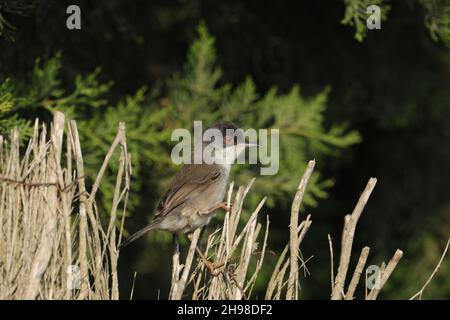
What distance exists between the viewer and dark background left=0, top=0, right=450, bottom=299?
21.3 ft

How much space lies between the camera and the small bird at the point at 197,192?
4.28 meters

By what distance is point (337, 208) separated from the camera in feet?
23.8

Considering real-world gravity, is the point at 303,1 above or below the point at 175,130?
above

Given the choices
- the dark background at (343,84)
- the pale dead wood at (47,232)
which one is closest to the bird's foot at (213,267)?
the pale dead wood at (47,232)

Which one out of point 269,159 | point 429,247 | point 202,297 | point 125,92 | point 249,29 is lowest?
point 429,247

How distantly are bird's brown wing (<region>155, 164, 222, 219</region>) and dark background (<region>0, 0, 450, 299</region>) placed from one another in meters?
1.60

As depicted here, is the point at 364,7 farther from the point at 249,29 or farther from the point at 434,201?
the point at 434,201

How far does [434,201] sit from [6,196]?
4.76 meters

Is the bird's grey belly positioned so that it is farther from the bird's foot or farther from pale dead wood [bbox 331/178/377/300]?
pale dead wood [bbox 331/178/377/300]

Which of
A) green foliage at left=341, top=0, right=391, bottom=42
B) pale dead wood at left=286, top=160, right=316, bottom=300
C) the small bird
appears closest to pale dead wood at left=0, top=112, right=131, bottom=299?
pale dead wood at left=286, top=160, right=316, bottom=300

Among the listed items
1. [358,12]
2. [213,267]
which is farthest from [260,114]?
[213,267]

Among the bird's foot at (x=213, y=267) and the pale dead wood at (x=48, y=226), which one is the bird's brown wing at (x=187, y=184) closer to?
the bird's foot at (x=213, y=267)
